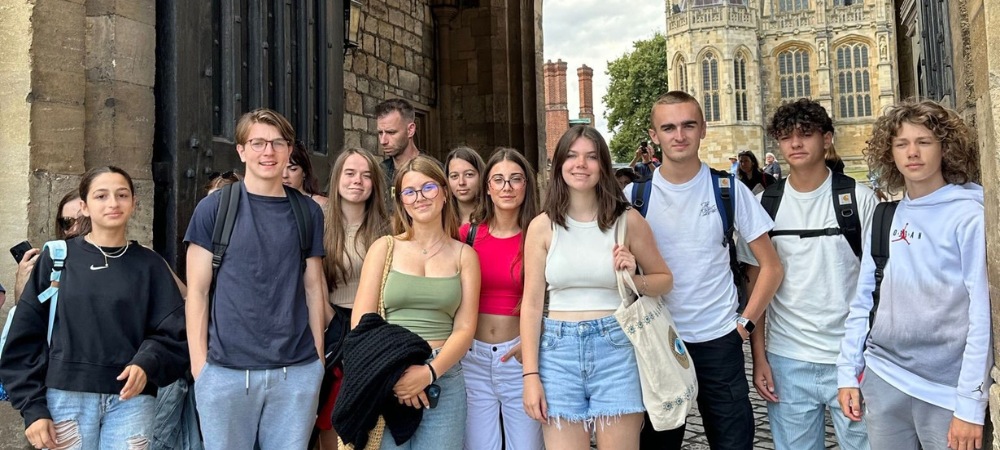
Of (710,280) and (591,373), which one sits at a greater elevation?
(710,280)

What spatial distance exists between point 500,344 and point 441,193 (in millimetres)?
643

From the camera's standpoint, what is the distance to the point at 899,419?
2500mm

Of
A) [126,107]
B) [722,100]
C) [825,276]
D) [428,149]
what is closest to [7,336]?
[126,107]

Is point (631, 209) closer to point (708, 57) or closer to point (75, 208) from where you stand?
point (75, 208)

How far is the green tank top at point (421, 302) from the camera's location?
8.88 feet

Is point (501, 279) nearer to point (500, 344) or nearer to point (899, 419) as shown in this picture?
point (500, 344)

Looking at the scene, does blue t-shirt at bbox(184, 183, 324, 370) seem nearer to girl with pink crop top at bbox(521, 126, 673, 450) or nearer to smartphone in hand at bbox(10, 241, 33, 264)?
girl with pink crop top at bbox(521, 126, 673, 450)

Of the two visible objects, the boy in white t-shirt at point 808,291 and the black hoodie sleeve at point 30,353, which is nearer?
the black hoodie sleeve at point 30,353

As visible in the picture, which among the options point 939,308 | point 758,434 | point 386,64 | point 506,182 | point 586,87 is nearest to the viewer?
point 939,308

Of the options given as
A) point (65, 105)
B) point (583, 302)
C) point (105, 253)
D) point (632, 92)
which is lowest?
point (583, 302)

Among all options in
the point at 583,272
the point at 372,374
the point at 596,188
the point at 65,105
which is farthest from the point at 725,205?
the point at 65,105

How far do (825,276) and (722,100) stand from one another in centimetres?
6007

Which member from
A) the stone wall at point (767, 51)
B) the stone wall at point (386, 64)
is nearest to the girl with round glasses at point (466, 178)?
the stone wall at point (386, 64)

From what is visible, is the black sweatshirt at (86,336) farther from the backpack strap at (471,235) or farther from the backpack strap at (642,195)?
the backpack strap at (642,195)
